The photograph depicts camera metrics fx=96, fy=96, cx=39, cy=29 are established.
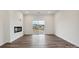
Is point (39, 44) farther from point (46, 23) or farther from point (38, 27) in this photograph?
point (46, 23)

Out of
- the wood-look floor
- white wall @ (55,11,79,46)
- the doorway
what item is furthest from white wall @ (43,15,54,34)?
the wood-look floor

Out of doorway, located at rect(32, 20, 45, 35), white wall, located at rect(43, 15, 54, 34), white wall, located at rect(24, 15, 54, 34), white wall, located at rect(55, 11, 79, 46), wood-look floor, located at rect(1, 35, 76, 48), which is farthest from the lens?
white wall, located at rect(43, 15, 54, 34)

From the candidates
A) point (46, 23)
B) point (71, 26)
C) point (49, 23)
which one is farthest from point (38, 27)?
point (71, 26)

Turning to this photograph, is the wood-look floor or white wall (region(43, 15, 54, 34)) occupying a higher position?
white wall (region(43, 15, 54, 34))

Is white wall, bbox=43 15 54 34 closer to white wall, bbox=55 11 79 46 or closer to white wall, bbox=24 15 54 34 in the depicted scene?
white wall, bbox=24 15 54 34

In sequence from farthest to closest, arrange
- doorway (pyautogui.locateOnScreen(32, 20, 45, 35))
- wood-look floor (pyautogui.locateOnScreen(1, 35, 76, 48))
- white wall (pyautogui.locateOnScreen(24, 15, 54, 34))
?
white wall (pyautogui.locateOnScreen(24, 15, 54, 34)) → doorway (pyautogui.locateOnScreen(32, 20, 45, 35)) → wood-look floor (pyautogui.locateOnScreen(1, 35, 76, 48))

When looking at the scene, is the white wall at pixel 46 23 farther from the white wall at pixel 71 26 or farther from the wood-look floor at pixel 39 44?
the wood-look floor at pixel 39 44

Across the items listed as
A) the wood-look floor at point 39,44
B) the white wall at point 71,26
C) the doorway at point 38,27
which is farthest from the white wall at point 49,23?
the wood-look floor at point 39,44

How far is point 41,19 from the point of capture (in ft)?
34.0
